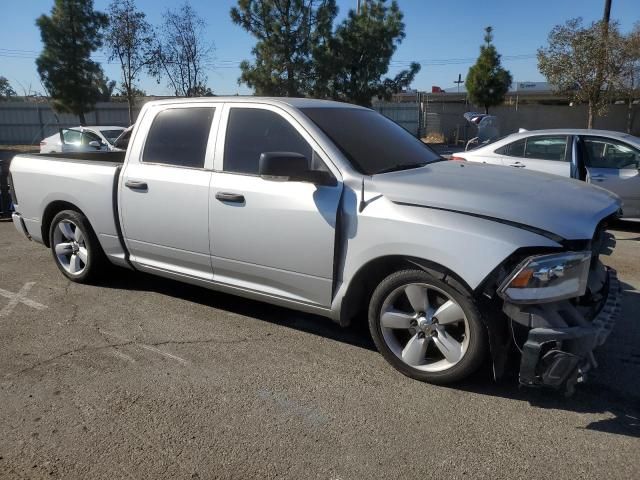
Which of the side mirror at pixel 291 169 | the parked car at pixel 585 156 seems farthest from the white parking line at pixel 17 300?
the parked car at pixel 585 156

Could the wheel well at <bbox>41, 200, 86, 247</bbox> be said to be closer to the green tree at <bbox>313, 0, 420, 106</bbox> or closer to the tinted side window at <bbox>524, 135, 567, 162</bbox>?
the tinted side window at <bbox>524, 135, 567, 162</bbox>

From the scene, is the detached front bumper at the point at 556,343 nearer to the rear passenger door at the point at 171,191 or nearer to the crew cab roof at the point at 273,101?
the crew cab roof at the point at 273,101

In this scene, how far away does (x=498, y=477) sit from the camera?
2.68m

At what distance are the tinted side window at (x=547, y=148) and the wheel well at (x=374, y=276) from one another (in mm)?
5448

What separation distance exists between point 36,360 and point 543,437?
334 cm

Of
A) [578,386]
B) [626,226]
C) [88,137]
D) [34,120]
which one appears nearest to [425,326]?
[578,386]

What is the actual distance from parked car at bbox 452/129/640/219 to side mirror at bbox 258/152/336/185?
461 centimetres

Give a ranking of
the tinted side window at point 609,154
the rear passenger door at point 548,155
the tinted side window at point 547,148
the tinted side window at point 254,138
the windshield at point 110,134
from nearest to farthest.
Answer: the tinted side window at point 254,138 < the tinted side window at point 609,154 < the rear passenger door at point 548,155 < the tinted side window at point 547,148 < the windshield at point 110,134

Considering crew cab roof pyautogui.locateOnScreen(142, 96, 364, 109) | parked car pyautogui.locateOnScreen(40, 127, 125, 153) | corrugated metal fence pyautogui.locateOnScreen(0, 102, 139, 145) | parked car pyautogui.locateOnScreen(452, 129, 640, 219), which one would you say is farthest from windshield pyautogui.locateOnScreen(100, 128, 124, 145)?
corrugated metal fence pyautogui.locateOnScreen(0, 102, 139, 145)

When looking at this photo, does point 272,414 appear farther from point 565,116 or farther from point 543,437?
point 565,116

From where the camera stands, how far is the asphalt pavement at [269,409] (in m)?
2.79

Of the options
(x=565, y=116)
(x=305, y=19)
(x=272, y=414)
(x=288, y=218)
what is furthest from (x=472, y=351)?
(x=565, y=116)

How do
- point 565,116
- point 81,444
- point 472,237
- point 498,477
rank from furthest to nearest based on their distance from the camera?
point 565,116 → point 472,237 → point 81,444 → point 498,477

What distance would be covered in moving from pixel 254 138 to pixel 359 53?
65.3 ft
